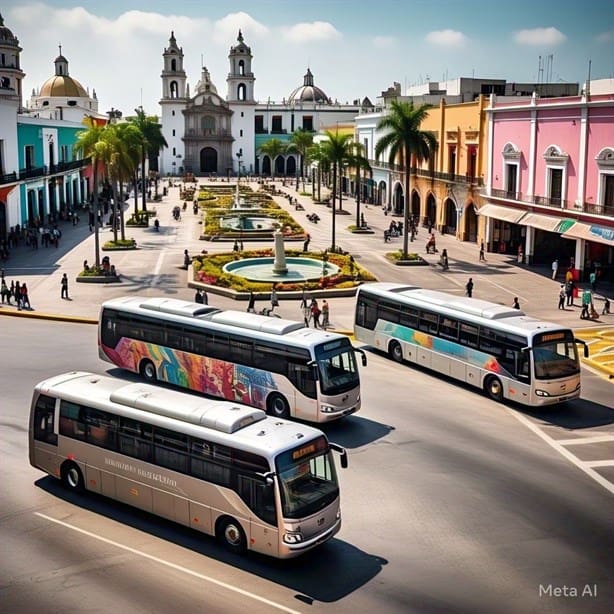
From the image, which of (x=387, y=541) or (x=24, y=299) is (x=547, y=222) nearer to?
(x=24, y=299)

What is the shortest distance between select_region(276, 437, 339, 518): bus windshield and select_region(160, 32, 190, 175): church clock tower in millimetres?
123078

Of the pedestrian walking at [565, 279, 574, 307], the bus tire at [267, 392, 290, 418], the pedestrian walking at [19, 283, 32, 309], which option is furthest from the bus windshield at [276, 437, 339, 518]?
the pedestrian walking at [565, 279, 574, 307]

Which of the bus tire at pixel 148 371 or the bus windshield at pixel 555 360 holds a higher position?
the bus windshield at pixel 555 360

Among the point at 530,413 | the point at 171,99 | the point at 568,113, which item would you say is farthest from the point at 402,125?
the point at 171,99

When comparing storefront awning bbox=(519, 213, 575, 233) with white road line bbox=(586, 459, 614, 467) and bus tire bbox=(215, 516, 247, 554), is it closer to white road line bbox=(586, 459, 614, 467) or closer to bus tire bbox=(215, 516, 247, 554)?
white road line bbox=(586, 459, 614, 467)

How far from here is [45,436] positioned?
17.5 meters

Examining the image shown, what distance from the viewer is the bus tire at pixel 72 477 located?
17000mm

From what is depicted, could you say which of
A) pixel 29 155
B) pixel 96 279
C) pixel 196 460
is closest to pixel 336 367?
pixel 196 460

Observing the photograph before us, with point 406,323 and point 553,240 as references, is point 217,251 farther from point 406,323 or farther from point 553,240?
point 406,323

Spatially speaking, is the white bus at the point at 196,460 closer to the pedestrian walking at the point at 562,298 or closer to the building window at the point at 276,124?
the pedestrian walking at the point at 562,298

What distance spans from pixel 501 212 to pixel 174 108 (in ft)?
300

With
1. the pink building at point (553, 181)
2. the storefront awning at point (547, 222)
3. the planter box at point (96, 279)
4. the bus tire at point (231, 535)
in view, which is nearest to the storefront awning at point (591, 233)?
the pink building at point (553, 181)

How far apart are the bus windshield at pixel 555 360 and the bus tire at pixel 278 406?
697 cm

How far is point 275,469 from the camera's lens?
1391cm
